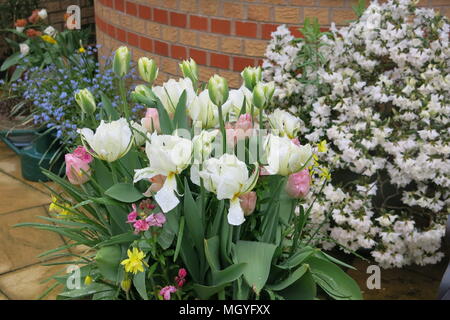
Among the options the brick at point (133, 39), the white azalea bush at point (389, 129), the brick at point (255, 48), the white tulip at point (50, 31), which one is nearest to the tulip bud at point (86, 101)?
the white azalea bush at point (389, 129)

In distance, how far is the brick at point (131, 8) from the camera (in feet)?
12.5

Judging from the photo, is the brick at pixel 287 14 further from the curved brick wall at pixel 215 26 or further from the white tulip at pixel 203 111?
the white tulip at pixel 203 111

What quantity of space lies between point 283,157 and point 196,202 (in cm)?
28

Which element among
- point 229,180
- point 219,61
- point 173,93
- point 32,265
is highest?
point 173,93

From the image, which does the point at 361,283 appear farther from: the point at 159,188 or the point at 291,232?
the point at 159,188

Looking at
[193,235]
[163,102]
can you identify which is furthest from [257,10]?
[193,235]

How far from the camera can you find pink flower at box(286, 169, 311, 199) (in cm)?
150

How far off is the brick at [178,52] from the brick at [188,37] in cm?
5

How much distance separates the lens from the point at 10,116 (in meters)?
4.71

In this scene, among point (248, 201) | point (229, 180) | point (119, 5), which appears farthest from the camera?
point (119, 5)

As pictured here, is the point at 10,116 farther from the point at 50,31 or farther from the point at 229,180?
the point at 229,180

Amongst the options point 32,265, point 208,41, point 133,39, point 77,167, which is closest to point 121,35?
point 133,39
